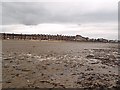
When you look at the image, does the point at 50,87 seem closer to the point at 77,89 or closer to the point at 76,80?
the point at 77,89

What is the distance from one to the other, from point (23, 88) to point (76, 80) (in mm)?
3876

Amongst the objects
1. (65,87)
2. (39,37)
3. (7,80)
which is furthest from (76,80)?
(39,37)

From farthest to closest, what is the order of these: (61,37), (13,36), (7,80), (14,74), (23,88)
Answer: (61,37)
(13,36)
(14,74)
(7,80)
(23,88)

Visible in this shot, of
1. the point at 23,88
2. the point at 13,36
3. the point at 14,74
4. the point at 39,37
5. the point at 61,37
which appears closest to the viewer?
the point at 23,88

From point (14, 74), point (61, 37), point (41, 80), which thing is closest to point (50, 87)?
point (41, 80)

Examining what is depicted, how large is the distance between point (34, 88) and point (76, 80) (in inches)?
135

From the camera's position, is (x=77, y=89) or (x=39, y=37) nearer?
(x=77, y=89)

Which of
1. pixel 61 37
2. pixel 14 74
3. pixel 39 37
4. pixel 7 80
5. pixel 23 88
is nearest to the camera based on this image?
pixel 23 88

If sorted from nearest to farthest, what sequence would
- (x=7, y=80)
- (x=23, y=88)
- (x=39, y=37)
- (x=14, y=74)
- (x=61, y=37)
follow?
(x=23, y=88), (x=7, y=80), (x=14, y=74), (x=39, y=37), (x=61, y=37)

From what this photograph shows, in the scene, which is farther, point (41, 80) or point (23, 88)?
point (41, 80)

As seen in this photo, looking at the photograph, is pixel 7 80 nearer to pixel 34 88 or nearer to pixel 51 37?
pixel 34 88

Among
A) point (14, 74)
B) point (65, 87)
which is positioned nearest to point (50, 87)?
point (65, 87)

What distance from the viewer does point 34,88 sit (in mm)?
11664

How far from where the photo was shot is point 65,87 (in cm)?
1218
